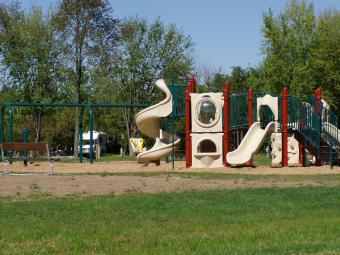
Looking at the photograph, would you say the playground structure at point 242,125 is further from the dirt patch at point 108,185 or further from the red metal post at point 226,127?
the dirt patch at point 108,185

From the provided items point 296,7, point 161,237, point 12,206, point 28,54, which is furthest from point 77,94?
point 161,237

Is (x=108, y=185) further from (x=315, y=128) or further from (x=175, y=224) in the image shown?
(x=315, y=128)

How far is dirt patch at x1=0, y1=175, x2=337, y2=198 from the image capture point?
15160 mm

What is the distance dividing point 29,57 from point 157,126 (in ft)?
76.0

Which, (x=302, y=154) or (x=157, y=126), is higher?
(x=157, y=126)

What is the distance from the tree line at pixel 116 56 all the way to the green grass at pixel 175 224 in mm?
37283

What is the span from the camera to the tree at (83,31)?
49750mm

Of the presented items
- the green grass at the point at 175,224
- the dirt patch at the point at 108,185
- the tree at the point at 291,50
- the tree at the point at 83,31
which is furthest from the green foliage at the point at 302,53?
the green grass at the point at 175,224

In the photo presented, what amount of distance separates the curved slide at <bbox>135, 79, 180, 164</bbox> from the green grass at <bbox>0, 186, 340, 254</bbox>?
17.2 meters

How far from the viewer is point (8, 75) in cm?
5409

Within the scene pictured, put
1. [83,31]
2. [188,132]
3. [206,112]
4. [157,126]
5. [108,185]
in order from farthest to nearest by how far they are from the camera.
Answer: [83,31]
[157,126]
[206,112]
[188,132]
[108,185]

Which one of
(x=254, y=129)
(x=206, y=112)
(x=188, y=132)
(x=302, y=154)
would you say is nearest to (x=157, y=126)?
(x=188, y=132)

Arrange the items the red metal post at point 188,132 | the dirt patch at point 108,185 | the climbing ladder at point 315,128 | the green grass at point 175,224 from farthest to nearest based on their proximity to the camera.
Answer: the red metal post at point 188,132 < the climbing ladder at point 315,128 < the dirt patch at point 108,185 < the green grass at point 175,224

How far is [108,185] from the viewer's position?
17.0 metres
